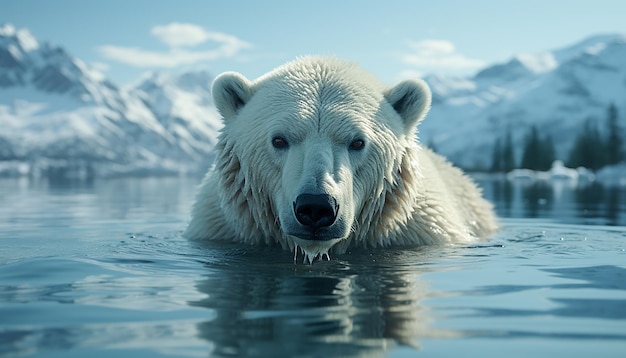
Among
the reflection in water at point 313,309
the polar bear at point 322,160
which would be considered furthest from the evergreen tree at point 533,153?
the reflection in water at point 313,309

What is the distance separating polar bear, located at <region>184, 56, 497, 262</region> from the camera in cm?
486

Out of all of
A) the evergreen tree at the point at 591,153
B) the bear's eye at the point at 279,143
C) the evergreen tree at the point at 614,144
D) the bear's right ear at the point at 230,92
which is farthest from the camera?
the evergreen tree at the point at 591,153

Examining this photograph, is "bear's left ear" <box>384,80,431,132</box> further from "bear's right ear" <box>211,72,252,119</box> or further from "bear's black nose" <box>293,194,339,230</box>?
"bear's black nose" <box>293,194,339,230</box>

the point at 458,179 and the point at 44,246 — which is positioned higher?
the point at 458,179

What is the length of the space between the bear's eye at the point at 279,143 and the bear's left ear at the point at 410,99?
119 cm

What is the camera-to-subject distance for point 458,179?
8.09 metres

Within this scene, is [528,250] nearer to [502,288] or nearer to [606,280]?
[606,280]

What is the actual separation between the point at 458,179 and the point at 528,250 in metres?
2.16

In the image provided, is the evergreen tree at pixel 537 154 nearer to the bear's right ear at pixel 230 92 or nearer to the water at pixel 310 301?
the water at pixel 310 301

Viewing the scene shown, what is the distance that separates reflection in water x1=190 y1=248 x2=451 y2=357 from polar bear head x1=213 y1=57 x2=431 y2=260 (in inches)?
13.8

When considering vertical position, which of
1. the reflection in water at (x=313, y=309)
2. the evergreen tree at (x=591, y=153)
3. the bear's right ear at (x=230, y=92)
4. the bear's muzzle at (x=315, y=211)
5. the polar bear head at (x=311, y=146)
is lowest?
the reflection in water at (x=313, y=309)

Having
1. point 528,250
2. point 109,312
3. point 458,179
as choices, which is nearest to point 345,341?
point 109,312

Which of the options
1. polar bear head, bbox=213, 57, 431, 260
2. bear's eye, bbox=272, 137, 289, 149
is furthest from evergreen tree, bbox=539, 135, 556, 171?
bear's eye, bbox=272, 137, 289, 149

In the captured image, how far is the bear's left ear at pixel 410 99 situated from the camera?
231 inches
